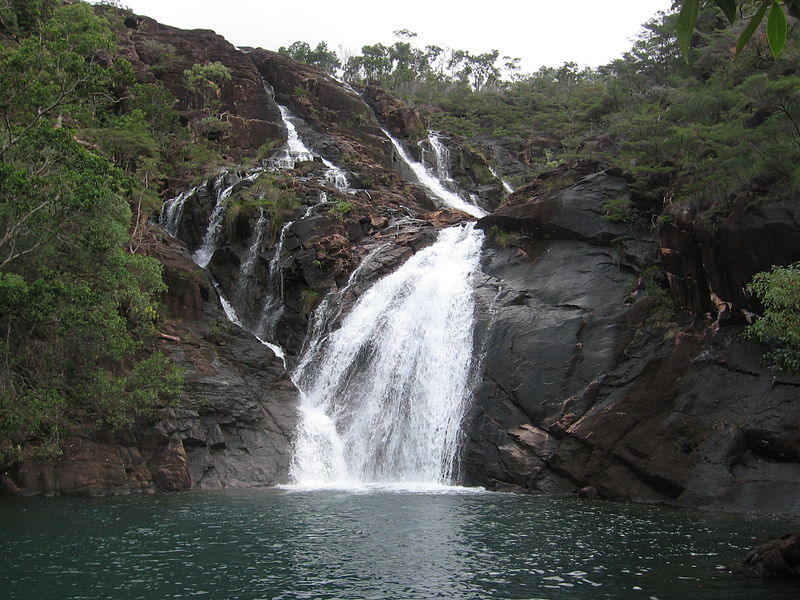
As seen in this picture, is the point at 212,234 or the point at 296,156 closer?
the point at 212,234

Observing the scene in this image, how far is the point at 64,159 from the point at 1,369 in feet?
21.6

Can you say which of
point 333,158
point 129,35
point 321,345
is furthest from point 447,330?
point 129,35

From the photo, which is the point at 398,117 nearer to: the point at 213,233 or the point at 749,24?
the point at 213,233

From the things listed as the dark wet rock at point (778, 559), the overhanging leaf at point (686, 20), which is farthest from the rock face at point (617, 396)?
the overhanging leaf at point (686, 20)

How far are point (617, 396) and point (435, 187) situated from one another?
31264 millimetres

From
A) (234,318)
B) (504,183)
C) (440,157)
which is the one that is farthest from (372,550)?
(504,183)

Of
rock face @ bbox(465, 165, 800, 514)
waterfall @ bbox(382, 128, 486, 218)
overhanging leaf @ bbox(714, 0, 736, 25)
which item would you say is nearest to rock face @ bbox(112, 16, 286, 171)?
waterfall @ bbox(382, 128, 486, 218)

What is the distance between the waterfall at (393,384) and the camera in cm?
2222

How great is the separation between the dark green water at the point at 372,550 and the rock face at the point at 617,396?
1692 mm

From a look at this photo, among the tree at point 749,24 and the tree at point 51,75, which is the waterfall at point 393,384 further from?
the tree at point 749,24

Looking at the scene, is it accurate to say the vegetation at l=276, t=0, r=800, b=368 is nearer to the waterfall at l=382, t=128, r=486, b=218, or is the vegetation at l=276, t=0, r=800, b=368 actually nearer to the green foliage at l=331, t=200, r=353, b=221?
the green foliage at l=331, t=200, r=353, b=221

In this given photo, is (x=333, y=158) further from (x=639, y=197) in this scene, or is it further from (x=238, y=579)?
(x=238, y=579)

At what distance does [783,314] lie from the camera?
1491 cm

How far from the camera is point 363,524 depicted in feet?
46.7
